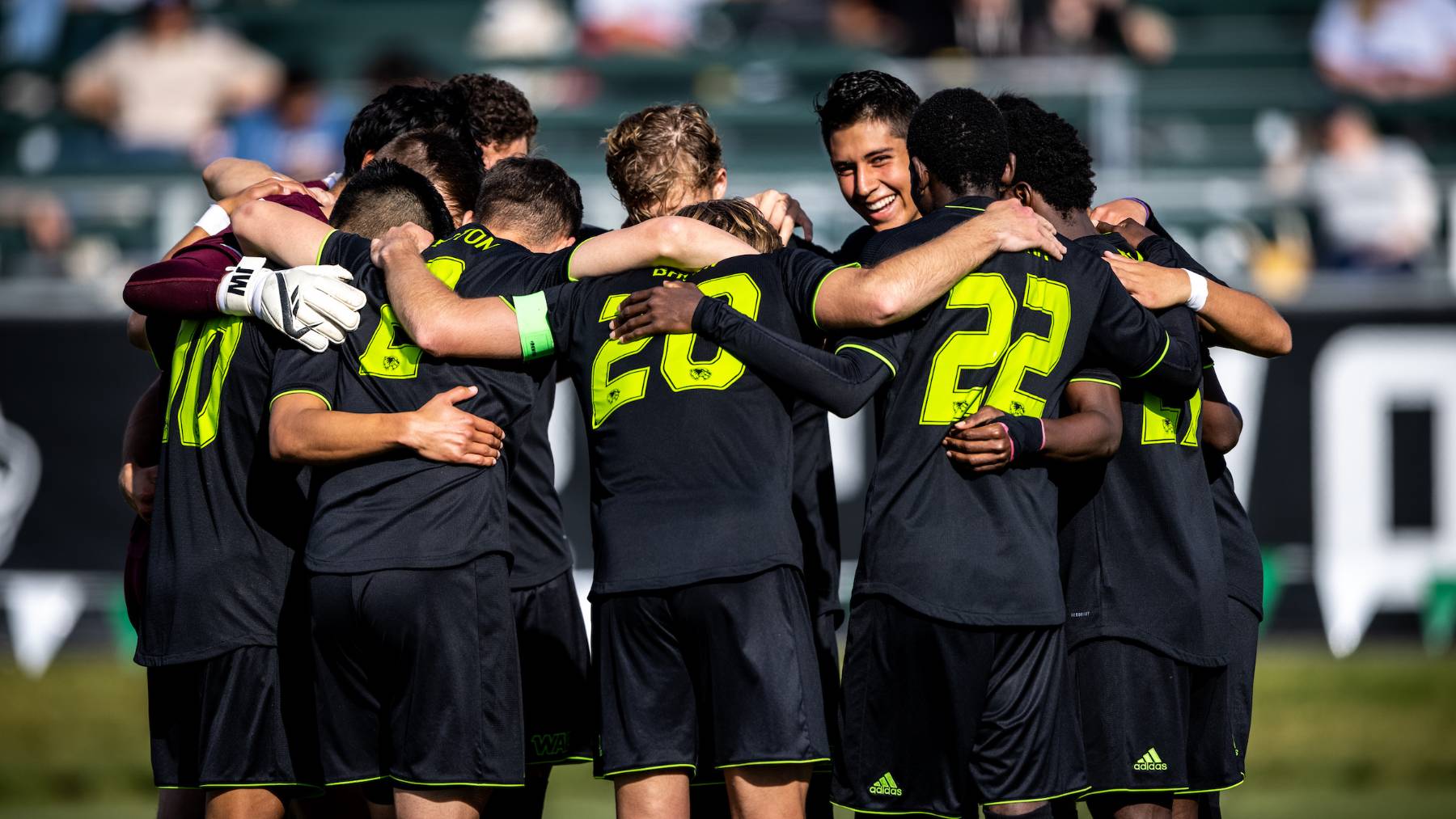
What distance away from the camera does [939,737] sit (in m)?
4.22

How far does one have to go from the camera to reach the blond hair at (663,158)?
4.74m

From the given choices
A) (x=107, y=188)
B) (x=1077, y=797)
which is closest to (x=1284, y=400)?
(x=1077, y=797)

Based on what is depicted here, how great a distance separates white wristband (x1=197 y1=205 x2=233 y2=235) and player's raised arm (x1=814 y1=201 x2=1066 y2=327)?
89.0 inches

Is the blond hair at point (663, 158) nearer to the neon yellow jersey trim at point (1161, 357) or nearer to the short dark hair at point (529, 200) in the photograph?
the short dark hair at point (529, 200)

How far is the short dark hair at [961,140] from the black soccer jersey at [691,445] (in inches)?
17.2

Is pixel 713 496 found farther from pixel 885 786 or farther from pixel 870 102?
pixel 870 102

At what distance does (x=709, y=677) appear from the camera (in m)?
4.16

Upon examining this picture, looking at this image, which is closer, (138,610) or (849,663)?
(849,663)

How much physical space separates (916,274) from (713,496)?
0.78 meters

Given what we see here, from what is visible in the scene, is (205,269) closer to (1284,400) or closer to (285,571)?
(285,571)

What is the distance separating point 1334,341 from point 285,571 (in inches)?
293

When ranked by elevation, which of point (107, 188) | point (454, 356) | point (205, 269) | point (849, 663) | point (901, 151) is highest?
point (107, 188)

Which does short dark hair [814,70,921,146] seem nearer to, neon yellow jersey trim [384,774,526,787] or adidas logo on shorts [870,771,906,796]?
adidas logo on shorts [870,771,906,796]

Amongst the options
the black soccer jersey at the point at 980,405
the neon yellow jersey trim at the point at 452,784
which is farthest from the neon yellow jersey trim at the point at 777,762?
the neon yellow jersey trim at the point at 452,784
